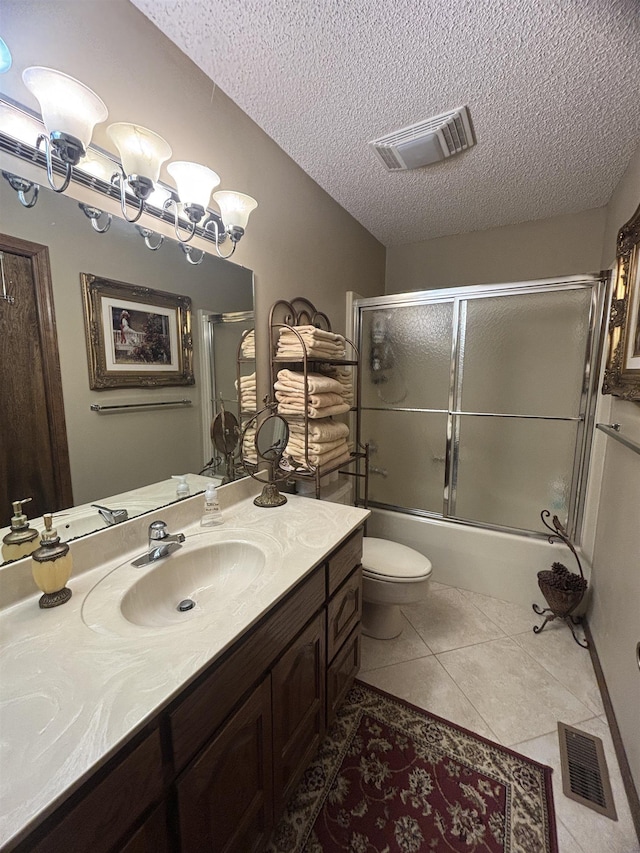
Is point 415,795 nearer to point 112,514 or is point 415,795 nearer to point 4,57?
point 112,514

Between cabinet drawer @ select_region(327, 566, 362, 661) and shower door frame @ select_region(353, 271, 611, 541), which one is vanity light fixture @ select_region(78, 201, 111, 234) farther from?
shower door frame @ select_region(353, 271, 611, 541)

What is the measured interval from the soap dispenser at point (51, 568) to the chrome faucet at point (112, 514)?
18 centimetres

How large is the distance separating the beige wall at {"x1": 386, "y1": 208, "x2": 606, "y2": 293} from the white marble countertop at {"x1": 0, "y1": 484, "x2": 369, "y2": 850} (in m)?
2.34

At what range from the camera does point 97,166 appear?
3.08ft

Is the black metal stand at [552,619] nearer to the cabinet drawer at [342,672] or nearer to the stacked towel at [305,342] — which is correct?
the cabinet drawer at [342,672]

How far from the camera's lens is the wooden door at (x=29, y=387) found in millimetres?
794

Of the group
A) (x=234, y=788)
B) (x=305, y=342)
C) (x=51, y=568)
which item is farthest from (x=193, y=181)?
(x=234, y=788)

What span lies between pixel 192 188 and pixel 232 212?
6.7 inches

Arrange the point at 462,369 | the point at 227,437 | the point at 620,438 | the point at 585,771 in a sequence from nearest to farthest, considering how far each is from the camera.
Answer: the point at 585,771, the point at 620,438, the point at 227,437, the point at 462,369

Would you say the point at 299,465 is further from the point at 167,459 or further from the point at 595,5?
the point at 595,5

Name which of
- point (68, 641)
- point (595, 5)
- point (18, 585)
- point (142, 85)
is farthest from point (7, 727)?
point (595, 5)

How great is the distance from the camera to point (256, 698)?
81 cm

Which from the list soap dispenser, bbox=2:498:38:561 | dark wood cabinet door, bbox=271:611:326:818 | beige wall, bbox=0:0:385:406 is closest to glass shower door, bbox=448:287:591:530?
beige wall, bbox=0:0:385:406

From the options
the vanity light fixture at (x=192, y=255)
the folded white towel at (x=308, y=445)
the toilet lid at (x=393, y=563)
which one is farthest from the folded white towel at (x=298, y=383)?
the toilet lid at (x=393, y=563)
